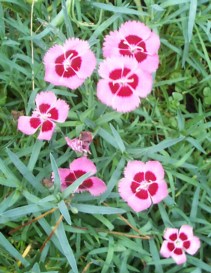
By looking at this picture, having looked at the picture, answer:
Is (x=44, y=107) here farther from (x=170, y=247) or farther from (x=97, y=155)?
(x=170, y=247)

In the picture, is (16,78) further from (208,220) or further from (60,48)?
(208,220)

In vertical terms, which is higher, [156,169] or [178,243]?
[156,169]

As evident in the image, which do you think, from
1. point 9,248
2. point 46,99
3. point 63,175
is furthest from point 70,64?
point 9,248

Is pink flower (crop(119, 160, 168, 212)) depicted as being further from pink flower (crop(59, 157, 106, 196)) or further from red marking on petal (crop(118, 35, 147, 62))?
red marking on petal (crop(118, 35, 147, 62))

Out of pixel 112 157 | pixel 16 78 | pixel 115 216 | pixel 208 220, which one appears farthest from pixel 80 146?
pixel 208 220

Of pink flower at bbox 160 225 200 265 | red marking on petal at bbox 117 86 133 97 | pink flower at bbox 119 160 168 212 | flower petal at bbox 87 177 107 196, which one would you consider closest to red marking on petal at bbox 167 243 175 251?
pink flower at bbox 160 225 200 265

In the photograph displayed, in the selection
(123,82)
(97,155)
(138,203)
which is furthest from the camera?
(97,155)

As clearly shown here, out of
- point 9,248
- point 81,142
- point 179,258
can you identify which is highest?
point 81,142
